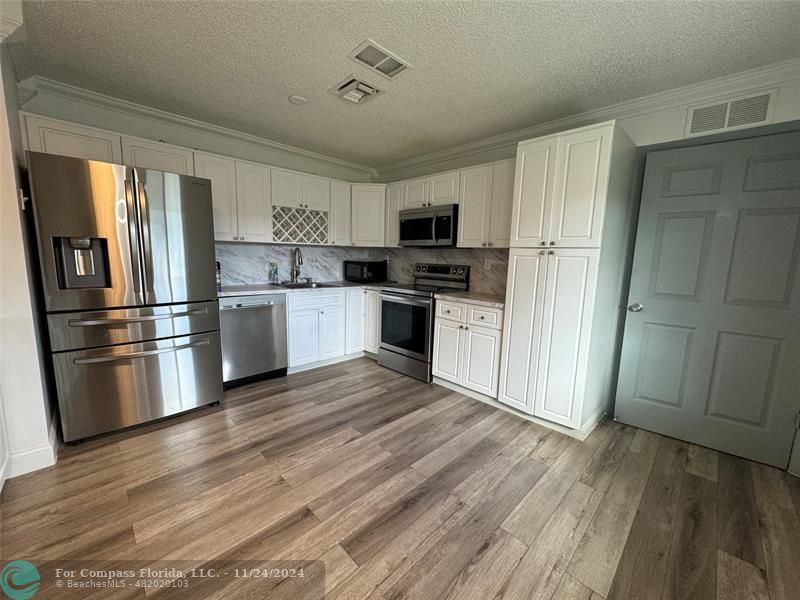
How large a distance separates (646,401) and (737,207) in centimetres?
153

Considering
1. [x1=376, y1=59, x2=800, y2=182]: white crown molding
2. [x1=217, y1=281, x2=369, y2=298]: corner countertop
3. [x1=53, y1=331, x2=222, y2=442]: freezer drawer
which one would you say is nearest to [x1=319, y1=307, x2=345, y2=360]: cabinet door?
[x1=217, y1=281, x2=369, y2=298]: corner countertop

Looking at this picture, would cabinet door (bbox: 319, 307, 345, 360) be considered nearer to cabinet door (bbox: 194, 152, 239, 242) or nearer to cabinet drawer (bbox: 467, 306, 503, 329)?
cabinet door (bbox: 194, 152, 239, 242)

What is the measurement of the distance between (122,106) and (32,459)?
272cm

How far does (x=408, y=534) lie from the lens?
1.51m

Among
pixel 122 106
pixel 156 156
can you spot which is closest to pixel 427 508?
pixel 156 156

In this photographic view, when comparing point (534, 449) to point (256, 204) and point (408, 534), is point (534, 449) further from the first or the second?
point (256, 204)

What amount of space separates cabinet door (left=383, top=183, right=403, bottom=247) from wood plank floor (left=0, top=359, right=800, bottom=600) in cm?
232

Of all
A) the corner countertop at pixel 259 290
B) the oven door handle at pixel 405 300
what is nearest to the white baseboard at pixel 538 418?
the oven door handle at pixel 405 300

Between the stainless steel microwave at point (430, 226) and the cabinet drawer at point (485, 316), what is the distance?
2.77ft

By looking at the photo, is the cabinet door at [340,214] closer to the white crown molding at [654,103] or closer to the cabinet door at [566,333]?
the white crown molding at [654,103]

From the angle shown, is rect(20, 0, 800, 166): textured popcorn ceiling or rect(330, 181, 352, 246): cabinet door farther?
rect(330, 181, 352, 246): cabinet door

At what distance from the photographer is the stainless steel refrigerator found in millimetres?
1929

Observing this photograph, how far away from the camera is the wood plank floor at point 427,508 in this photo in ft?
4.38

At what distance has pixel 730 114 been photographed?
2086 millimetres
